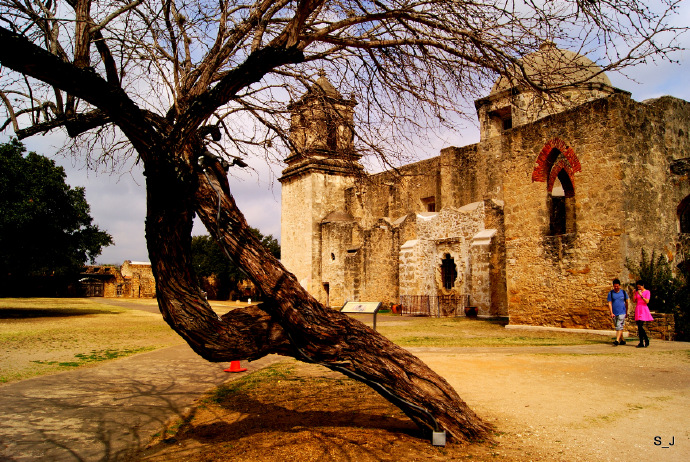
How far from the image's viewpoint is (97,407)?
5.11 meters

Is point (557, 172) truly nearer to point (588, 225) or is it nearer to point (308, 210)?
point (588, 225)

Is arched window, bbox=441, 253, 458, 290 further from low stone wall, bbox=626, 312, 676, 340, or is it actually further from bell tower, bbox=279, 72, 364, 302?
low stone wall, bbox=626, 312, 676, 340

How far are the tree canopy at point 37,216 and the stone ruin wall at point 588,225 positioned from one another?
1741 centimetres

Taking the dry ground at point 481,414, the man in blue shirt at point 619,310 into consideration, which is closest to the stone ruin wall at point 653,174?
the man in blue shirt at point 619,310

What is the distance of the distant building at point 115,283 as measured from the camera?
4447 cm

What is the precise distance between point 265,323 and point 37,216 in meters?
19.0

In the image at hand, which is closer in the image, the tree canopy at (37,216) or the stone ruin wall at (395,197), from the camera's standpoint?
the tree canopy at (37,216)

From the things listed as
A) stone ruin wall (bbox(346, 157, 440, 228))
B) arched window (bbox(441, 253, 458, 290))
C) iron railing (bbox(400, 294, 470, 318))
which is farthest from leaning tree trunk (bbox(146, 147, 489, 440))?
stone ruin wall (bbox(346, 157, 440, 228))

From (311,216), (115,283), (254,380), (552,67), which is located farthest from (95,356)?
(115,283)

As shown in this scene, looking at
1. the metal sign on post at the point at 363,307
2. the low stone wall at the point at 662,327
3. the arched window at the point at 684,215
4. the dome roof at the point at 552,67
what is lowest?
the low stone wall at the point at 662,327

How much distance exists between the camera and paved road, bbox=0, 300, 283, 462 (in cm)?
389

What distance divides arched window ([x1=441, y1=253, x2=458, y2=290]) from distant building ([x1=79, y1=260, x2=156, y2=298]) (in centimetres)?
3174

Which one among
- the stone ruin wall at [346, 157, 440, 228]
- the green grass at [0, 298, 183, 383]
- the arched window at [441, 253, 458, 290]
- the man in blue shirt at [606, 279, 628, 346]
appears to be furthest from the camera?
the stone ruin wall at [346, 157, 440, 228]

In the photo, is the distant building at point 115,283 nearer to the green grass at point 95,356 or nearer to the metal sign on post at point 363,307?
the green grass at point 95,356
